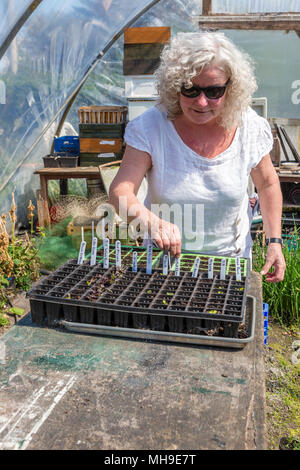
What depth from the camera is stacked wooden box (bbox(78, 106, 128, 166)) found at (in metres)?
5.06

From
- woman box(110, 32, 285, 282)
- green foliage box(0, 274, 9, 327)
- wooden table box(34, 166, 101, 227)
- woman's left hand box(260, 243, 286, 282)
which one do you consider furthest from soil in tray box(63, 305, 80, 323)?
wooden table box(34, 166, 101, 227)

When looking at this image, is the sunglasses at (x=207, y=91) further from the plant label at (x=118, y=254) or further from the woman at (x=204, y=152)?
the plant label at (x=118, y=254)

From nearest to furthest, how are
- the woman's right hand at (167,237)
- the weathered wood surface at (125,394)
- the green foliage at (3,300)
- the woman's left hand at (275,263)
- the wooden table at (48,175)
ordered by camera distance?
the weathered wood surface at (125,394)
the woman's right hand at (167,237)
the woman's left hand at (275,263)
the green foliage at (3,300)
the wooden table at (48,175)

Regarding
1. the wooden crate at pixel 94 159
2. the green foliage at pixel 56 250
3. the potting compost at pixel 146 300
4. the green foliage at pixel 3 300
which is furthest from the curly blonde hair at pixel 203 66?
the wooden crate at pixel 94 159

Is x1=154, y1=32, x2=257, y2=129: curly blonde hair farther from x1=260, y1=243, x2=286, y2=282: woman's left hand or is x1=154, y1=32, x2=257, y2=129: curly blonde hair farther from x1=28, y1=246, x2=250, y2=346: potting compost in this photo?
x1=28, y1=246, x2=250, y2=346: potting compost

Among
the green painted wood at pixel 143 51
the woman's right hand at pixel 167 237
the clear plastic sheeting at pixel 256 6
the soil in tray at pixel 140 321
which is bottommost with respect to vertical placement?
the soil in tray at pixel 140 321

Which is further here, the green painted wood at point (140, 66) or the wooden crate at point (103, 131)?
the wooden crate at point (103, 131)

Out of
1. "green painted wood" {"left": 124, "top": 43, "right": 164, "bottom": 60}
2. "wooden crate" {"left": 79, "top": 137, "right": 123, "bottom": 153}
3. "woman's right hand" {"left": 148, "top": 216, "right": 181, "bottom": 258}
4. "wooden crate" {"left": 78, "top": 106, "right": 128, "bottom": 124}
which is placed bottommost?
"woman's right hand" {"left": 148, "top": 216, "right": 181, "bottom": 258}

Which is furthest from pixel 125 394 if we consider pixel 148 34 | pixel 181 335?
pixel 148 34

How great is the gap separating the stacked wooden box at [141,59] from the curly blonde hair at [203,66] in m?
3.10

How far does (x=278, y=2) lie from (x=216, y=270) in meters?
4.45

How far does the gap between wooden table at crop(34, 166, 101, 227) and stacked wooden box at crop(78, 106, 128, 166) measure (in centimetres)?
15

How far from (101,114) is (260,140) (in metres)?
3.47

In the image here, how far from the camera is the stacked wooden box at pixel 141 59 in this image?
4.91 metres
